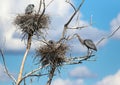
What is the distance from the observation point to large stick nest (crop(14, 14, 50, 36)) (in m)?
18.2

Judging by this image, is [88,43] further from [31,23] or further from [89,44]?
[31,23]

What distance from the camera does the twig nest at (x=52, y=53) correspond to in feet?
58.1

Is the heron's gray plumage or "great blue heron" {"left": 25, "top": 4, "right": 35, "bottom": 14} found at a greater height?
"great blue heron" {"left": 25, "top": 4, "right": 35, "bottom": 14}

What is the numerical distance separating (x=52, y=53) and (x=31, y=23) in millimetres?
983

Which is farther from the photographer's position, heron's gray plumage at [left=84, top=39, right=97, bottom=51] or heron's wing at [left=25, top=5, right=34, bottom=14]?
heron's wing at [left=25, top=5, right=34, bottom=14]

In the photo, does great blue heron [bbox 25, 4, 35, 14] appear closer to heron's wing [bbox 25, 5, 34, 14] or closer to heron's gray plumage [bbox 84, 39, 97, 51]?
heron's wing [bbox 25, 5, 34, 14]

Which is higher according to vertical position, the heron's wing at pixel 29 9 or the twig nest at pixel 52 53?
the heron's wing at pixel 29 9

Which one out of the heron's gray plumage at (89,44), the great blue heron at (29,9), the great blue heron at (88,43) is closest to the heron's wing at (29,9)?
the great blue heron at (29,9)

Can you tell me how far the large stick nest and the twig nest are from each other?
504mm

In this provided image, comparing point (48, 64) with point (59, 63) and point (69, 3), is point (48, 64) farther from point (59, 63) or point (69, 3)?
point (69, 3)

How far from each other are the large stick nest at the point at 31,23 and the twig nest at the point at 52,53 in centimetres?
50

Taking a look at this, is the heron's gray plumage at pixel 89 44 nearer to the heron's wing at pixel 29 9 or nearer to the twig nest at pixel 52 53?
the twig nest at pixel 52 53

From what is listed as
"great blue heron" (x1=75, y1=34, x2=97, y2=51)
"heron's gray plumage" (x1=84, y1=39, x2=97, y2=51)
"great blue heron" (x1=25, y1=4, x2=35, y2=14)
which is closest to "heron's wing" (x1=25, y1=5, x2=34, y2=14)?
"great blue heron" (x1=25, y1=4, x2=35, y2=14)

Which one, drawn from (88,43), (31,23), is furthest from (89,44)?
(31,23)
